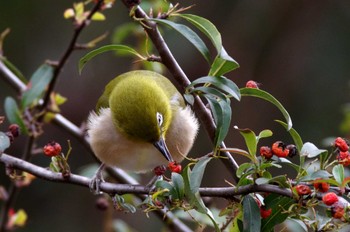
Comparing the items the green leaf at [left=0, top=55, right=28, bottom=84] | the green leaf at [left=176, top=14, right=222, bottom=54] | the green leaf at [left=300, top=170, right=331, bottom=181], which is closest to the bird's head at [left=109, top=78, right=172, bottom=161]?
the green leaf at [left=0, top=55, right=28, bottom=84]

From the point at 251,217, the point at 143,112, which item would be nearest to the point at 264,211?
the point at 251,217

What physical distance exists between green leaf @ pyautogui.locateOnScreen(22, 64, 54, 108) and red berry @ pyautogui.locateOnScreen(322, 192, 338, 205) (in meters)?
1.79

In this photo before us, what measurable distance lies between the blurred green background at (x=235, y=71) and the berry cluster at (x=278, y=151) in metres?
3.97

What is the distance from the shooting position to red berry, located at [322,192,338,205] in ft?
6.85

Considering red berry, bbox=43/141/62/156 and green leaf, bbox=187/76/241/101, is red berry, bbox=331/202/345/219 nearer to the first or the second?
green leaf, bbox=187/76/241/101

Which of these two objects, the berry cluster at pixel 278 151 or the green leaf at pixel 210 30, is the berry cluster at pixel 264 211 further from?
the green leaf at pixel 210 30

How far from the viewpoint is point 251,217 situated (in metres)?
2.22

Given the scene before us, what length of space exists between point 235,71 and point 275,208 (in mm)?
4626

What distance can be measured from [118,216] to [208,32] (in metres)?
4.62

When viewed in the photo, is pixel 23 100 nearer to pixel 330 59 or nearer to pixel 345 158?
pixel 345 158

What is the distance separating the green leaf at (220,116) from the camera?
7.51 feet

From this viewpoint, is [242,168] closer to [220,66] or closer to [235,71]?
[220,66]

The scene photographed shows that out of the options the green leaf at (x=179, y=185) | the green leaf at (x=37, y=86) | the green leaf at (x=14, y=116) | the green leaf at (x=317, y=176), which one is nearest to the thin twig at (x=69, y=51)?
the green leaf at (x=37, y=86)

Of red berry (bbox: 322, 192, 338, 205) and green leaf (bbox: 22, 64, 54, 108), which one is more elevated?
red berry (bbox: 322, 192, 338, 205)
